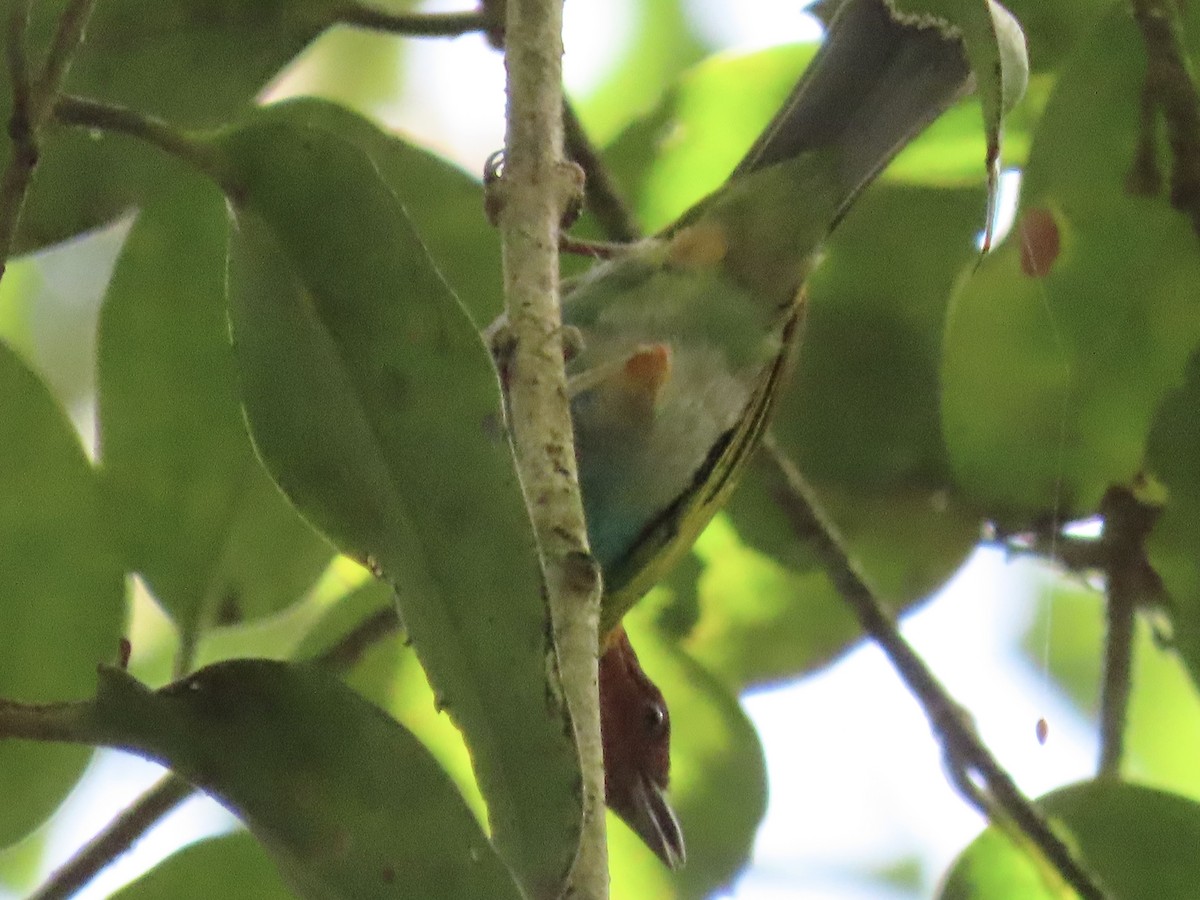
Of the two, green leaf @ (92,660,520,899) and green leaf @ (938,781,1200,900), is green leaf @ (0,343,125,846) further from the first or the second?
green leaf @ (938,781,1200,900)

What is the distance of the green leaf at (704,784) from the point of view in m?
1.36

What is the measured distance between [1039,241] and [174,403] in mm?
746

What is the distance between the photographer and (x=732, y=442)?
133 cm

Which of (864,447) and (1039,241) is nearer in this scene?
(1039,241)

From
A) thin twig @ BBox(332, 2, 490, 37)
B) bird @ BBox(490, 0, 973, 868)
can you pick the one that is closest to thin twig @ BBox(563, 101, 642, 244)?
bird @ BBox(490, 0, 973, 868)

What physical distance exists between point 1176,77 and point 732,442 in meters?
0.47

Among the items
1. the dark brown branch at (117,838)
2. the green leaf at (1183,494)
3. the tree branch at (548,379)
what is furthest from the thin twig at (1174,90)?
the dark brown branch at (117,838)

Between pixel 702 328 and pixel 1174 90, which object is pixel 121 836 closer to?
pixel 702 328

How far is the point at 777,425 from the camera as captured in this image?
4.96 ft

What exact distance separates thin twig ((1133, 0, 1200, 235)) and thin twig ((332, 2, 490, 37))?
537mm

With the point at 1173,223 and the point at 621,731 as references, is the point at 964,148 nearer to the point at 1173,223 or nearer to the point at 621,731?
the point at 1173,223

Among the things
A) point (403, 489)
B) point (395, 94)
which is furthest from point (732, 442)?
Answer: point (395, 94)

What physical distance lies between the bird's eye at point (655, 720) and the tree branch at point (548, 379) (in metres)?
0.58

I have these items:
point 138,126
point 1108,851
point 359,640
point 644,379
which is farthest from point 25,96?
point 1108,851
